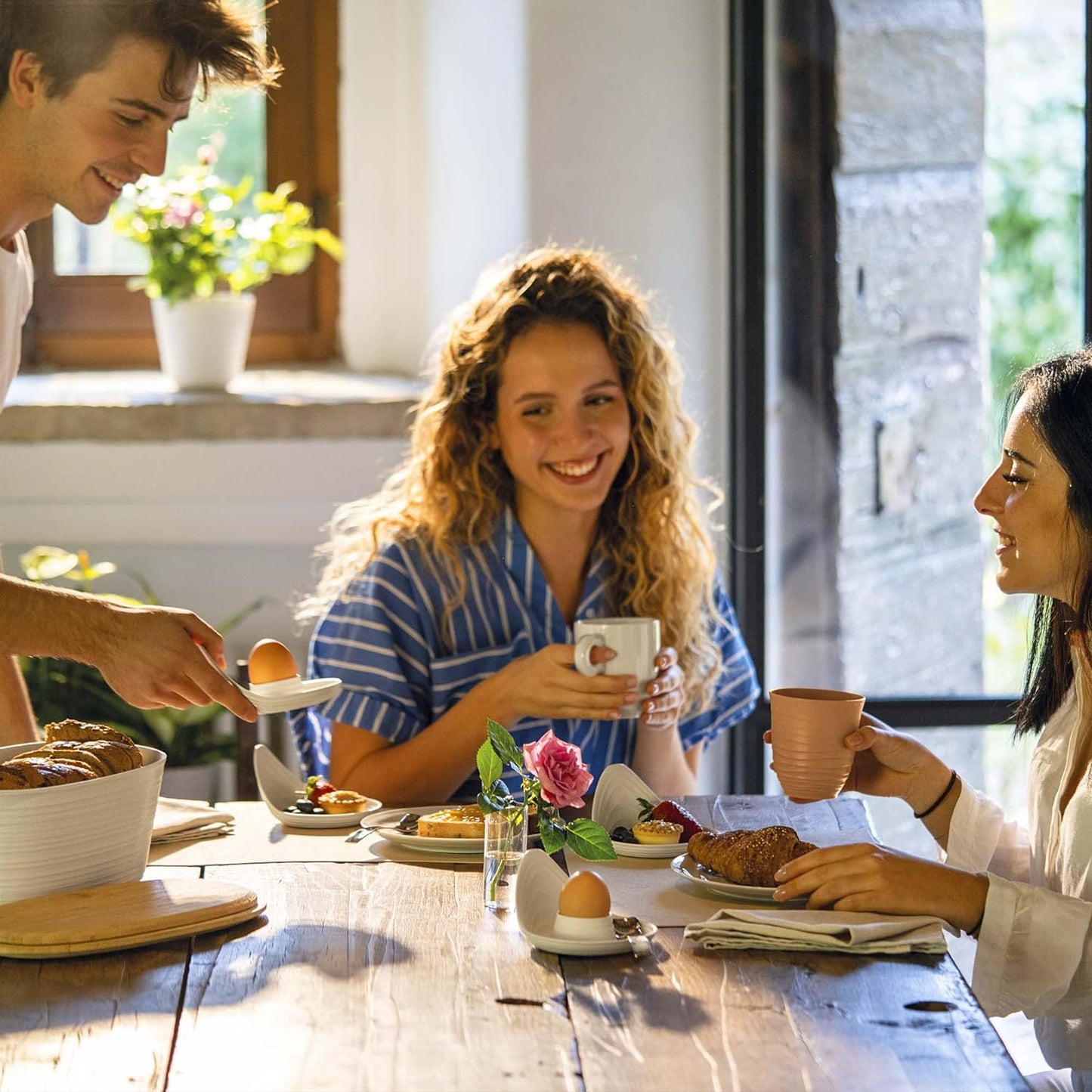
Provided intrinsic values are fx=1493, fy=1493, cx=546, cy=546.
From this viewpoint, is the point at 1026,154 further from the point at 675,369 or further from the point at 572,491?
the point at 572,491

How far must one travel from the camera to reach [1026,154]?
2.81 meters

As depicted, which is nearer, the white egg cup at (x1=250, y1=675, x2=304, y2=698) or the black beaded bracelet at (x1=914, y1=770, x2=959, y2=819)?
the white egg cup at (x1=250, y1=675, x2=304, y2=698)

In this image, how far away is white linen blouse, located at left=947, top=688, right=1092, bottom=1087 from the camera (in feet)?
4.43

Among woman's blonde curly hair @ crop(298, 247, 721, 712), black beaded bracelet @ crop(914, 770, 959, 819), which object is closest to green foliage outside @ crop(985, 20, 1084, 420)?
woman's blonde curly hair @ crop(298, 247, 721, 712)

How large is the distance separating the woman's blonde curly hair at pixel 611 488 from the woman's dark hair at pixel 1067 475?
57 cm

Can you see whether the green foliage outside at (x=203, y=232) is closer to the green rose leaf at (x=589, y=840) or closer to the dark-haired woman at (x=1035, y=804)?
the dark-haired woman at (x=1035, y=804)

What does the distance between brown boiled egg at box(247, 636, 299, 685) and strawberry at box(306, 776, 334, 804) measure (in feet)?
0.80

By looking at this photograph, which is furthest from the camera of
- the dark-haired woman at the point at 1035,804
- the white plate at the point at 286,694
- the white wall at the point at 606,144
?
the white wall at the point at 606,144

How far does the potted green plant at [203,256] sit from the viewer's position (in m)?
3.06

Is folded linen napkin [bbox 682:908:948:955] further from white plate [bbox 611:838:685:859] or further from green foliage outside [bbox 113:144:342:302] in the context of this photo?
green foliage outside [bbox 113:144:342:302]


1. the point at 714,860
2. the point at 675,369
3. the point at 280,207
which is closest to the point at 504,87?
the point at 280,207

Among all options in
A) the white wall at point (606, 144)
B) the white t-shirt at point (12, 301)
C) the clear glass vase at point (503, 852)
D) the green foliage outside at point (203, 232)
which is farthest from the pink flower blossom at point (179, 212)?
the clear glass vase at point (503, 852)

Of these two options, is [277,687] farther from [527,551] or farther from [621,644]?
[527,551]

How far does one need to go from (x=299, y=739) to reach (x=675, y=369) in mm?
783
